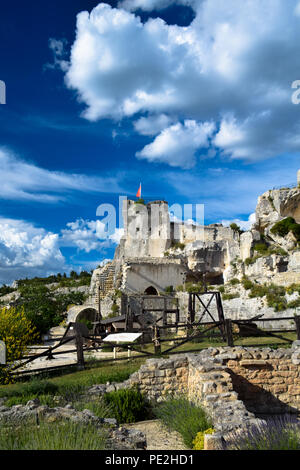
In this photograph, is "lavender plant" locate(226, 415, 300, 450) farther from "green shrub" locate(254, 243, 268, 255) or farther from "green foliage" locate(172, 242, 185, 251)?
"green foliage" locate(172, 242, 185, 251)

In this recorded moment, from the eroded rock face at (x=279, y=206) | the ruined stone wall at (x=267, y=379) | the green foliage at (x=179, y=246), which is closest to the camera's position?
the ruined stone wall at (x=267, y=379)

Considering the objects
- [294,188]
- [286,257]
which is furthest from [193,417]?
[294,188]

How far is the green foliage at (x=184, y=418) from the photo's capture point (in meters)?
5.75

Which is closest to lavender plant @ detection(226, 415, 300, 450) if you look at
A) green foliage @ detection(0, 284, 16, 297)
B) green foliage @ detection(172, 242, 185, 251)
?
green foliage @ detection(172, 242, 185, 251)

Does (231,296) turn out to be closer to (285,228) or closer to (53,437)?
(285,228)

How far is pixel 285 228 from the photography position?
128 feet

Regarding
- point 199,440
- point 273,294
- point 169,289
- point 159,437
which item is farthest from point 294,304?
point 199,440

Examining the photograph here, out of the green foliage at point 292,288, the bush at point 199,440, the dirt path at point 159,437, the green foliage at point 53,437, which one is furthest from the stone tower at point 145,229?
the green foliage at point 53,437

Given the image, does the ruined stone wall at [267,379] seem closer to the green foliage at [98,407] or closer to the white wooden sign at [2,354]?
the green foliage at [98,407]

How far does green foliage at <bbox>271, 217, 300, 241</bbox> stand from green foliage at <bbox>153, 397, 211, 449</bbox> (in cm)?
3408

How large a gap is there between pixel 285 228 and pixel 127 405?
3551 cm

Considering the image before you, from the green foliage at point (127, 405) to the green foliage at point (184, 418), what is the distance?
310 millimetres
